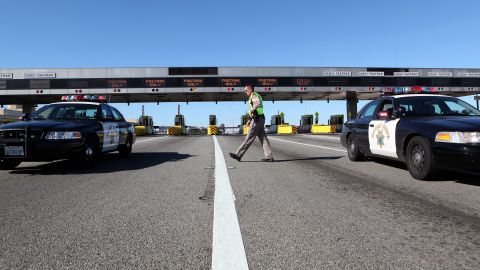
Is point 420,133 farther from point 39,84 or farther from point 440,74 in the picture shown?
point 440,74

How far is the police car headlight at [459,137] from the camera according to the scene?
5.03m

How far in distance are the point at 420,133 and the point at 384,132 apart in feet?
4.30

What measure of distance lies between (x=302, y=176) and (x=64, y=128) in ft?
14.8

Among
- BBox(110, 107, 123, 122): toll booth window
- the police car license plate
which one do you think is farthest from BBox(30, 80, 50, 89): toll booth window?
the police car license plate

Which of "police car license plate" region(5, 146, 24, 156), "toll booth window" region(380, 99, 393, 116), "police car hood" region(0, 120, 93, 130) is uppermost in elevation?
"toll booth window" region(380, 99, 393, 116)

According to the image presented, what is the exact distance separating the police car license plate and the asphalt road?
854 mm

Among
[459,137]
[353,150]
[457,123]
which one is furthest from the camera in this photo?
[353,150]

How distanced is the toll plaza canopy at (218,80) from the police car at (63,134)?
1262 inches

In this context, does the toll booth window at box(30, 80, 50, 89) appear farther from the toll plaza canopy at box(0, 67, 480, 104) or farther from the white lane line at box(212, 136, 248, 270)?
the white lane line at box(212, 136, 248, 270)

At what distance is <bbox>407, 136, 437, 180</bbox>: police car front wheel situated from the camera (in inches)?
217

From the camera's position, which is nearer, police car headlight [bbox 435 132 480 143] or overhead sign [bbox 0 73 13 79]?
police car headlight [bbox 435 132 480 143]

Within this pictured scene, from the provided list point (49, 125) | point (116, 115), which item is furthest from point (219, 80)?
point (49, 125)

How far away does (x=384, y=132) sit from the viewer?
7.09m

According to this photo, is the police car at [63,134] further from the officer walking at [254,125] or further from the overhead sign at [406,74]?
the overhead sign at [406,74]
